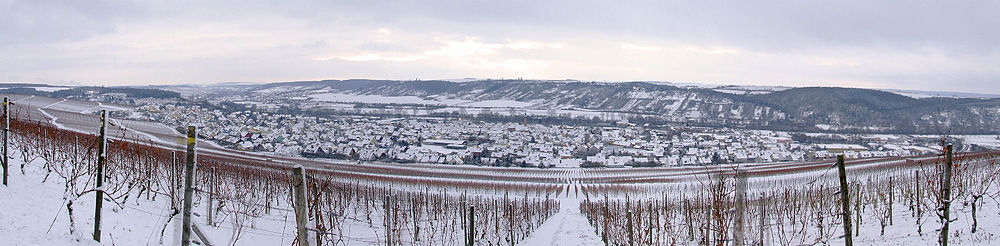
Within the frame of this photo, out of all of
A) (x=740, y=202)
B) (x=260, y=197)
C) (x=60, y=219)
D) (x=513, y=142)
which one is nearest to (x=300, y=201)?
(x=740, y=202)

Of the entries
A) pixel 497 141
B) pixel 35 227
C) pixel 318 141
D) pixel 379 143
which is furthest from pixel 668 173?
pixel 35 227

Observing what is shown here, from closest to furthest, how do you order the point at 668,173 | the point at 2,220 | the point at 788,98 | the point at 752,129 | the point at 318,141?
the point at 2,220
the point at 668,173
the point at 318,141
the point at 752,129
the point at 788,98

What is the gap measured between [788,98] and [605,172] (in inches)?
3899

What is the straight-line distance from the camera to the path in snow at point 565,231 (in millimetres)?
22562

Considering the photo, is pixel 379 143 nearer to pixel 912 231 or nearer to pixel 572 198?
pixel 572 198

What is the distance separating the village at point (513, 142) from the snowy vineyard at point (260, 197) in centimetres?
1709

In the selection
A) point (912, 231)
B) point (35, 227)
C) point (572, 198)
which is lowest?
point (572, 198)

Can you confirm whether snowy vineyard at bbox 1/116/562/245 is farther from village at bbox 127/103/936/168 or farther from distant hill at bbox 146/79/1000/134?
distant hill at bbox 146/79/1000/134

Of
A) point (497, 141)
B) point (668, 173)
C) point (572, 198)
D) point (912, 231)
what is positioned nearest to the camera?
point (912, 231)

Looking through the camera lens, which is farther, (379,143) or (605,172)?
(379,143)

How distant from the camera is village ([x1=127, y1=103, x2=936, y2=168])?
56625 millimetres

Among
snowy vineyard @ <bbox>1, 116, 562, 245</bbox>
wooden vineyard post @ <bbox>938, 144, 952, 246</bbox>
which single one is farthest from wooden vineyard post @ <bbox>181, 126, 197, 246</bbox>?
wooden vineyard post @ <bbox>938, 144, 952, 246</bbox>

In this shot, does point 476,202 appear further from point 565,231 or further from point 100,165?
point 100,165

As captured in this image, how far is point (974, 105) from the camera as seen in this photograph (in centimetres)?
10681
